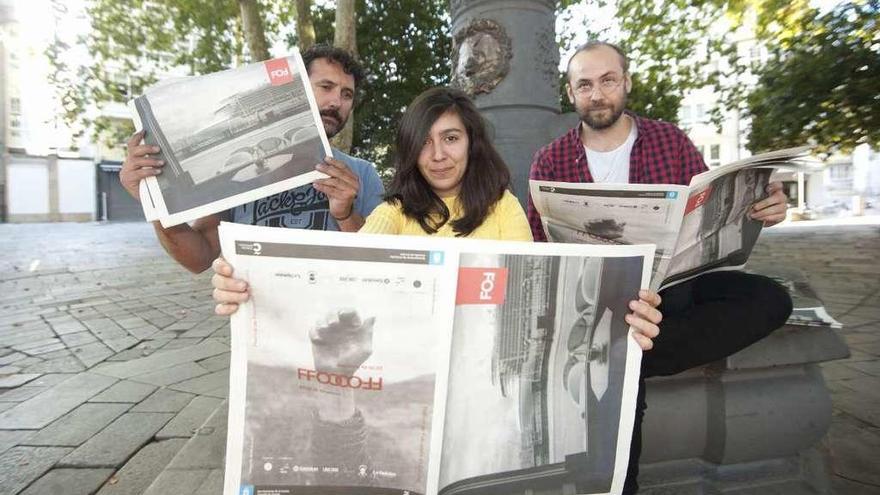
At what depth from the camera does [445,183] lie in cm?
155

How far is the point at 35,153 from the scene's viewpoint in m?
23.2

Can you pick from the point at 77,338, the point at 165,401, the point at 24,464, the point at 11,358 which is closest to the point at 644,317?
the point at 24,464

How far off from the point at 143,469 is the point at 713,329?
191 cm

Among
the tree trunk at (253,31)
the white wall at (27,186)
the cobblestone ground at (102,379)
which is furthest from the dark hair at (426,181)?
the white wall at (27,186)

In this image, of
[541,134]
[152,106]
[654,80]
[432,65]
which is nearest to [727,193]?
[152,106]

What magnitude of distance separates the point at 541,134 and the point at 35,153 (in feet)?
92.1

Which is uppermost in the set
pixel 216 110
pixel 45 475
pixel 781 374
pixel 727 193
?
pixel 216 110

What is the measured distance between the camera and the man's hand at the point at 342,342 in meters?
0.89

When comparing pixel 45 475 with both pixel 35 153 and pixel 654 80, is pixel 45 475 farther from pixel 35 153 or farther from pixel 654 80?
pixel 35 153

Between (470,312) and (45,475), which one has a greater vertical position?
(470,312)

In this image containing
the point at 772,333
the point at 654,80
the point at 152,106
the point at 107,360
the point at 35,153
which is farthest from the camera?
the point at 35,153

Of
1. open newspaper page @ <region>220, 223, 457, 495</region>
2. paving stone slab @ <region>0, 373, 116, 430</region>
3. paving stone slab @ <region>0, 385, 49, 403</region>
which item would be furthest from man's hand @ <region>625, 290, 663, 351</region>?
paving stone slab @ <region>0, 385, 49, 403</region>

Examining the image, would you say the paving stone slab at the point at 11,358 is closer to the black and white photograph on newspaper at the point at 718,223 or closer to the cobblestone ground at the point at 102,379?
the cobblestone ground at the point at 102,379

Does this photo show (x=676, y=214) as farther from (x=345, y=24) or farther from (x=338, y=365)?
(x=345, y=24)
